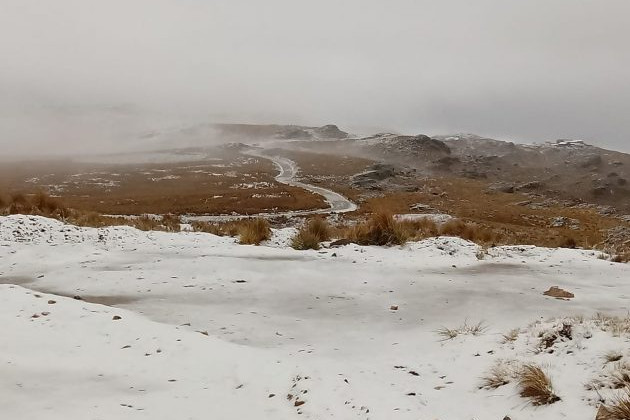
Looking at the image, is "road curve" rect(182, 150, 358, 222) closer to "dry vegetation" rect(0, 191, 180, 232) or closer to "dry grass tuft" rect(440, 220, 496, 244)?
"dry vegetation" rect(0, 191, 180, 232)

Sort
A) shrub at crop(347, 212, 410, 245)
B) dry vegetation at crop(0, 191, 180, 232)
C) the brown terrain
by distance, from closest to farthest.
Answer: shrub at crop(347, 212, 410, 245) < dry vegetation at crop(0, 191, 180, 232) < the brown terrain

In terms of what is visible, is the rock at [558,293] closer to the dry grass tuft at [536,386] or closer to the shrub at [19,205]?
the dry grass tuft at [536,386]

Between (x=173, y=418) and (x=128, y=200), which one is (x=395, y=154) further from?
(x=173, y=418)

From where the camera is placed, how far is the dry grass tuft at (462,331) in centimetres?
584

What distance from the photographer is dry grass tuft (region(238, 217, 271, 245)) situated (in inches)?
476

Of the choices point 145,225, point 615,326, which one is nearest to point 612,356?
point 615,326

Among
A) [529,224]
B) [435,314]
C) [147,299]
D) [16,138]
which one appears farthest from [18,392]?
[16,138]

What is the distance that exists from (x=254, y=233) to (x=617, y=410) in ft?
32.8

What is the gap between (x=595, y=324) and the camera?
16.1ft

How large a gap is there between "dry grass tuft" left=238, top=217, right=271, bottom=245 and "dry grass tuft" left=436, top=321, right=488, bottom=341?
6846 millimetres

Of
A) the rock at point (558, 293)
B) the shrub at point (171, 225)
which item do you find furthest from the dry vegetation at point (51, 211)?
the rock at point (558, 293)

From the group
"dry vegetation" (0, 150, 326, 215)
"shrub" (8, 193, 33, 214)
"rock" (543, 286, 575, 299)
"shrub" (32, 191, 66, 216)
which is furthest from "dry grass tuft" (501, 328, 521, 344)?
"dry vegetation" (0, 150, 326, 215)

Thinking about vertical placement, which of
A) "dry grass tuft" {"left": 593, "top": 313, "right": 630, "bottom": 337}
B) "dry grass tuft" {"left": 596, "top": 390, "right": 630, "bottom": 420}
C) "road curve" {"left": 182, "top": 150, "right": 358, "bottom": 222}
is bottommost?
"road curve" {"left": 182, "top": 150, "right": 358, "bottom": 222}

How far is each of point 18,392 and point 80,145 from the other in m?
148
